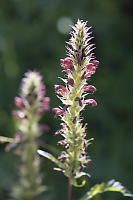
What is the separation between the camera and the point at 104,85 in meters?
6.00

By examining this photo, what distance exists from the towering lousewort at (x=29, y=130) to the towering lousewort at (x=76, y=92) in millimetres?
817

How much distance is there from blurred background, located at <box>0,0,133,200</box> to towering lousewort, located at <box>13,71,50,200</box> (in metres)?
1.28

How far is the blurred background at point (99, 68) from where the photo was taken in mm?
4918

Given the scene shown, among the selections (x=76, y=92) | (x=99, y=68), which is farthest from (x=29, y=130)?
(x=99, y=68)

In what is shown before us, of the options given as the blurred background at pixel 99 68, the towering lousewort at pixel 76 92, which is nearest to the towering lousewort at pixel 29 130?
the towering lousewort at pixel 76 92

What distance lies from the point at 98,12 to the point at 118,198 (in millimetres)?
3679

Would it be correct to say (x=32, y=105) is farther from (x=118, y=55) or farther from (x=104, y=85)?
(x=118, y=55)

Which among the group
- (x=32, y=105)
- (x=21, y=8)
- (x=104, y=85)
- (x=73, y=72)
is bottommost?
(x=73, y=72)

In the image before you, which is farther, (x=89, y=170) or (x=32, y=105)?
(x=89, y=170)

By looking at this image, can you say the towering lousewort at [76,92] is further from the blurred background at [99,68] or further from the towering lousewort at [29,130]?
the blurred background at [99,68]

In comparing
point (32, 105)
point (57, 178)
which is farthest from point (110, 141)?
point (32, 105)

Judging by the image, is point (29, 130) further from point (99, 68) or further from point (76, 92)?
point (99, 68)

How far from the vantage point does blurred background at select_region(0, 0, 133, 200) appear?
→ 4.92 m

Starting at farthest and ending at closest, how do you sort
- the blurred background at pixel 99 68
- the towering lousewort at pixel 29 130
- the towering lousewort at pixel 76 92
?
the blurred background at pixel 99 68, the towering lousewort at pixel 29 130, the towering lousewort at pixel 76 92
